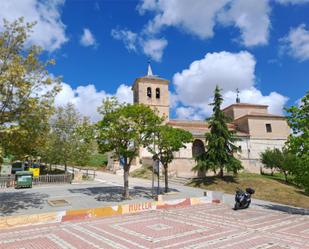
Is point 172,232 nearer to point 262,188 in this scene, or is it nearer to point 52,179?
point 262,188

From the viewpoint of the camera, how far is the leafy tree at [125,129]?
14.4m

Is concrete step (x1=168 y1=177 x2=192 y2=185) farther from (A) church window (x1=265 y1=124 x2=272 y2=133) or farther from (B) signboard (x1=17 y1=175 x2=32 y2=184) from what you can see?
(A) church window (x1=265 y1=124 x2=272 y2=133)

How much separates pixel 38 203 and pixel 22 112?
5.78m

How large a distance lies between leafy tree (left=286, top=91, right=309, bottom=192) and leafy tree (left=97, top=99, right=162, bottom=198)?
26.8ft

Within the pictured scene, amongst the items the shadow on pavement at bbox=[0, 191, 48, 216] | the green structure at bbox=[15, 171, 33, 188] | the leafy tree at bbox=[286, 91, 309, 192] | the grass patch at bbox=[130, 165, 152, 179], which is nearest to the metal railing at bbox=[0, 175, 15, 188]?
the green structure at bbox=[15, 171, 33, 188]

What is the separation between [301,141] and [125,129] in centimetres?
959

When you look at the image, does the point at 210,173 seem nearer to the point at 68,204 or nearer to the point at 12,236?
the point at 68,204

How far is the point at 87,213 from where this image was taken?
1067cm

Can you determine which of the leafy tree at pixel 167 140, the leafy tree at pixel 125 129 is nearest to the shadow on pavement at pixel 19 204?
the leafy tree at pixel 125 129

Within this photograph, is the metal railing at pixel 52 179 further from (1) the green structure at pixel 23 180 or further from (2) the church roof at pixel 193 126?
(2) the church roof at pixel 193 126

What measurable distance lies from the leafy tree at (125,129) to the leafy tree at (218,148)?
29.1ft

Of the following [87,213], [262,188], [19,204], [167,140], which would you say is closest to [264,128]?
[262,188]

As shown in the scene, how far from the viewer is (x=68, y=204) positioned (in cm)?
1341

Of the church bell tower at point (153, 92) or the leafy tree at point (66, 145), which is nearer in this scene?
the leafy tree at point (66, 145)
